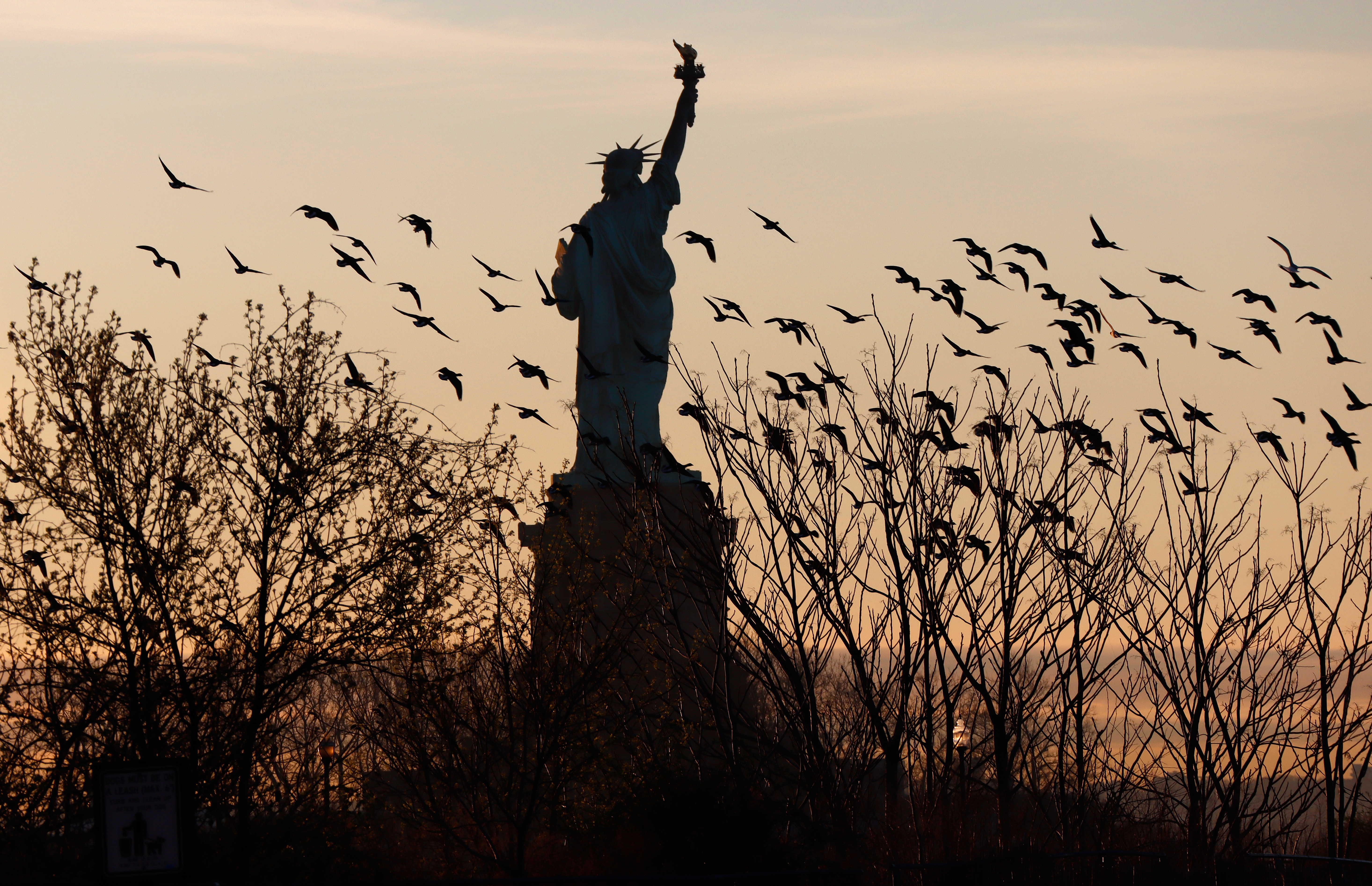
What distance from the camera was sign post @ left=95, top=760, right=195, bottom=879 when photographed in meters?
7.15

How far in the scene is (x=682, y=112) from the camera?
2011cm

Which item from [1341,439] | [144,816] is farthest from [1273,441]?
[144,816]

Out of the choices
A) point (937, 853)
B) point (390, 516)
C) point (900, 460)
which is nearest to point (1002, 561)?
point (900, 460)

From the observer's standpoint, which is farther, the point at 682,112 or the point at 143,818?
the point at 682,112

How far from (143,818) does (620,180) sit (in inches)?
545

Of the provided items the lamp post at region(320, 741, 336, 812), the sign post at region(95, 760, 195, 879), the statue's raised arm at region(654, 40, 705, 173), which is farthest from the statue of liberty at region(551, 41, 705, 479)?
the sign post at region(95, 760, 195, 879)

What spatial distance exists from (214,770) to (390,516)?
2673 mm

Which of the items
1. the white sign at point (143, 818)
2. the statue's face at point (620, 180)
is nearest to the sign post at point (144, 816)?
the white sign at point (143, 818)

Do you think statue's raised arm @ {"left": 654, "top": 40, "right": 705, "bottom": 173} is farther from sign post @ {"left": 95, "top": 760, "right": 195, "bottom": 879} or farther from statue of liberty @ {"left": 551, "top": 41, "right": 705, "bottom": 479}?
sign post @ {"left": 95, "top": 760, "right": 195, "bottom": 879}

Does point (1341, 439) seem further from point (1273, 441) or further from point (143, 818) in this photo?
point (143, 818)

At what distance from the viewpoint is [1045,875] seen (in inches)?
498

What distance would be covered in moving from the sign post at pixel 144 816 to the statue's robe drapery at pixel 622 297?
12842mm

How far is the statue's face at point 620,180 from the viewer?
20.2m

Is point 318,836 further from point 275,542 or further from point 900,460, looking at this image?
point 900,460
